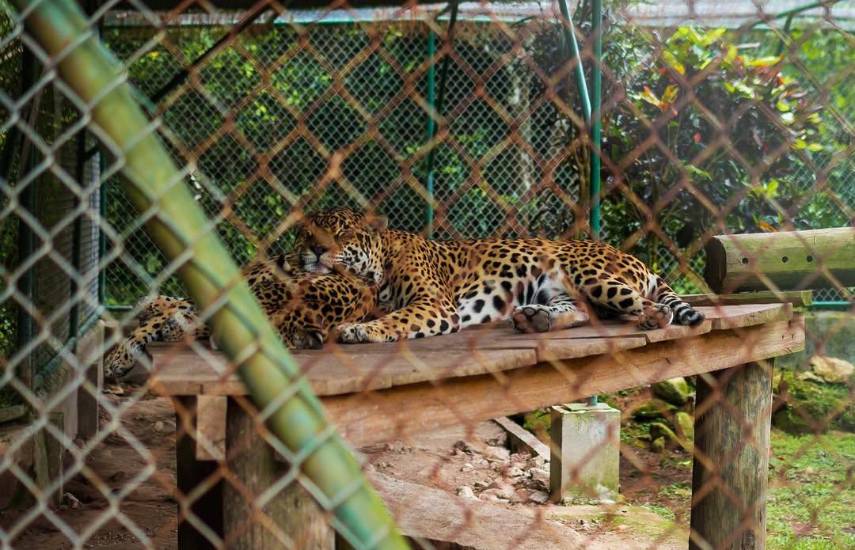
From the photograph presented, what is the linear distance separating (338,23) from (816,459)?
571cm

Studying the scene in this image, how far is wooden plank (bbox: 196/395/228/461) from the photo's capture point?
2.38 metres

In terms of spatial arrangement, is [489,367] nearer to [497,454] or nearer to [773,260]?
[773,260]

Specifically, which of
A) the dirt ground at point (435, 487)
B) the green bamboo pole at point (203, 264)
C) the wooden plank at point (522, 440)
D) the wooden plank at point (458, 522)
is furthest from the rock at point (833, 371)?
the green bamboo pole at point (203, 264)

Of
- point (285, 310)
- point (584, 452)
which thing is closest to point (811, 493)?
point (584, 452)

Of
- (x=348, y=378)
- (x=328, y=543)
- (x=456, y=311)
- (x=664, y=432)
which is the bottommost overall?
(x=664, y=432)

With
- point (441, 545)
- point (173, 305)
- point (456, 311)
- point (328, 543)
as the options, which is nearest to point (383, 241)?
point (456, 311)

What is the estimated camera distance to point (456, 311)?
5207mm

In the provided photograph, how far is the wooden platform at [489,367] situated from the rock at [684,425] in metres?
3.35

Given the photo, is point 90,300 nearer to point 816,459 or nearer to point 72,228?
point 72,228

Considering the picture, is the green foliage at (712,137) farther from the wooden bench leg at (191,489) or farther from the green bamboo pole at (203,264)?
the green bamboo pole at (203,264)

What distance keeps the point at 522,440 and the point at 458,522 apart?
2980mm

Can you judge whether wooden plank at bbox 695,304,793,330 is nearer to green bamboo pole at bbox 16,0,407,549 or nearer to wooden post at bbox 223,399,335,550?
wooden post at bbox 223,399,335,550

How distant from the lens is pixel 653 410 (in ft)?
27.8

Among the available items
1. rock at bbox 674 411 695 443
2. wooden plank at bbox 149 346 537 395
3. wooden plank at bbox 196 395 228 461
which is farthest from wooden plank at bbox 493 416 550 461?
wooden plank at bbox 196 395 228 461
